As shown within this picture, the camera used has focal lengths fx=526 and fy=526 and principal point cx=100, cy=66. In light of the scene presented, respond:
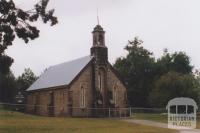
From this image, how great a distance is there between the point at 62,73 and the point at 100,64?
6754mm

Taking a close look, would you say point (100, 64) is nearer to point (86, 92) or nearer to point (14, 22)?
point (86, 92)

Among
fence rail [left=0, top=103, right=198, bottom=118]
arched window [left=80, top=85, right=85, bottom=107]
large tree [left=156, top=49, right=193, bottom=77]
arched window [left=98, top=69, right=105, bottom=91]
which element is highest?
large tree [left=156, top=49, right=193, bottom=77]

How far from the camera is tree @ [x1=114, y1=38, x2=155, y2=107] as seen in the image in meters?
95.3

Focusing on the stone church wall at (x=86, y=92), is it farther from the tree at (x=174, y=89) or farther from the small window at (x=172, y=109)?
the small window at (x=172, y=109)

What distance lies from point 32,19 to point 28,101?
5267 centimetres

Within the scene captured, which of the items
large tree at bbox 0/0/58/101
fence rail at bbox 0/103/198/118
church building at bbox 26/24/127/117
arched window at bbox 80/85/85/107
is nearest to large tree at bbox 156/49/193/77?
fence rail at bbox 0/103/198/118

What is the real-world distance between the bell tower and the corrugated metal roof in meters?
1.33

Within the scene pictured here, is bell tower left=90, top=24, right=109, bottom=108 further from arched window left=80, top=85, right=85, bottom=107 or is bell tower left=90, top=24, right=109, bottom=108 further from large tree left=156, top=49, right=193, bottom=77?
large tree left=156, top=49, right=193, bottom=77

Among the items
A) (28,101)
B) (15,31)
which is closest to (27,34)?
(15,31)

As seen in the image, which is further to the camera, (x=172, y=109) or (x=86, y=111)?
(x=172, y=109)

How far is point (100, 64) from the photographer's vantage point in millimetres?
74438

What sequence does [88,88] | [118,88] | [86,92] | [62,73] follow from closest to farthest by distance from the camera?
[86,92], [88,88], [118,88], [62,73]

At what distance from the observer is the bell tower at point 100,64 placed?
73.8 metres

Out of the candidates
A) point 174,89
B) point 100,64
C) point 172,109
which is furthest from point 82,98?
point 174,89
